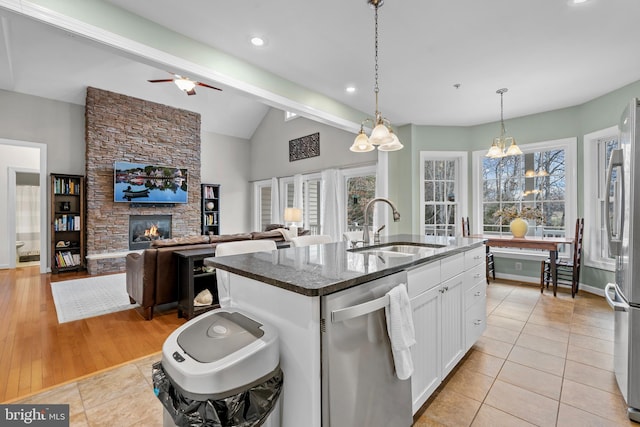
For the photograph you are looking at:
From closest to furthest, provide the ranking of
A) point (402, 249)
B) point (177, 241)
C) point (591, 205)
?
point (402, 249), point (177, 241), point (591, 205)

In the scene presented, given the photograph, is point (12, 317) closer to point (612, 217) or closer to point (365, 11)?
point (365, 11)

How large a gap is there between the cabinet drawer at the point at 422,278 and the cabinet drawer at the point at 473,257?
1.89ft

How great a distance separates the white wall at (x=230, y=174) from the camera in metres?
7.81

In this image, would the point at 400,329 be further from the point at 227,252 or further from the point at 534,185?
the point at 534,185

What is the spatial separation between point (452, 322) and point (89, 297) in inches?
182

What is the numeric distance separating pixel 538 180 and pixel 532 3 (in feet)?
10.9

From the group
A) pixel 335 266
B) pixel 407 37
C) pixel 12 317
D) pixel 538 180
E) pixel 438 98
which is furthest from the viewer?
pixel 538 180

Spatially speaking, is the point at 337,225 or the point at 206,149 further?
the point at 206,149

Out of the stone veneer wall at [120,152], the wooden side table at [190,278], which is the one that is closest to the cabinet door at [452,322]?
the wooden side table at [190,278]

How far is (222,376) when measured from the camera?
960 mm

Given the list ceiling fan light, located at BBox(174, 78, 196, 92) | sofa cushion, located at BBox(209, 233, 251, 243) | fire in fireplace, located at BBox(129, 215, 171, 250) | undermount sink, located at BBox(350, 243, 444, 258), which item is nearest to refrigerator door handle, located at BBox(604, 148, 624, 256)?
undermount sink, located at BBox(350, 243, 444, 258)

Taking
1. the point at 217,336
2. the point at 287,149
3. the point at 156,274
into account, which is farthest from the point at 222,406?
the point at 287,149

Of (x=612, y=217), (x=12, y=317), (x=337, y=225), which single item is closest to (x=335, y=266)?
(x=612, y=217)

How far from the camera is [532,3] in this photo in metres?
2.26
